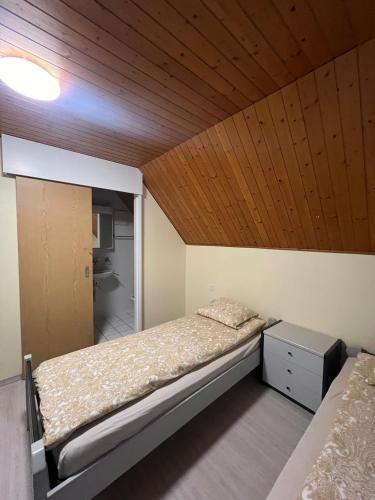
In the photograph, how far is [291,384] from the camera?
1.94m

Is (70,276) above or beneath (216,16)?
beneath

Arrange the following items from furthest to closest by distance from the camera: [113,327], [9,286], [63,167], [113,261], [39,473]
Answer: [113,261] < [113,327] < [63,167] < [9,286] < [39,473]

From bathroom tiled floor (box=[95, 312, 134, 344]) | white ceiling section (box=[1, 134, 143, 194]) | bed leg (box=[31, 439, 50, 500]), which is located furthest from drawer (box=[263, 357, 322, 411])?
white ceiling section (box=[1, 134, 143, 194])

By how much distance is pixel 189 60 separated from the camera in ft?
3.88

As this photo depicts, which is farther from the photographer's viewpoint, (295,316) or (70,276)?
→ (70,276)

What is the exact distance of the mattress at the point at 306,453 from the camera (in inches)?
34.3

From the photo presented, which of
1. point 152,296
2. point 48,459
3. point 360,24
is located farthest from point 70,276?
point 360,24

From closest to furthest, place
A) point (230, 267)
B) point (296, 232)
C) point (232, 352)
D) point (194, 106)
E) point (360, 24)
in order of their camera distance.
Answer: point (360, 24), point (194, 106), point (232, 352), point (296, 232), point (230, 267)

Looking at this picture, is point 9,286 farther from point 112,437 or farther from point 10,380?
point 112,437

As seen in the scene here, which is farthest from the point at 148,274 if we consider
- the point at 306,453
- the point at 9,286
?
the point at 306,453

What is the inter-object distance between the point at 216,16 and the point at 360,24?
2.20ft

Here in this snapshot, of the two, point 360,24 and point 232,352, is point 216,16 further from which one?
point 232,352

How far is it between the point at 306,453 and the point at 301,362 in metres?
0.94

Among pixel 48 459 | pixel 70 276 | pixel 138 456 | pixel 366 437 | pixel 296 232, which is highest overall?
pixel 296 232
